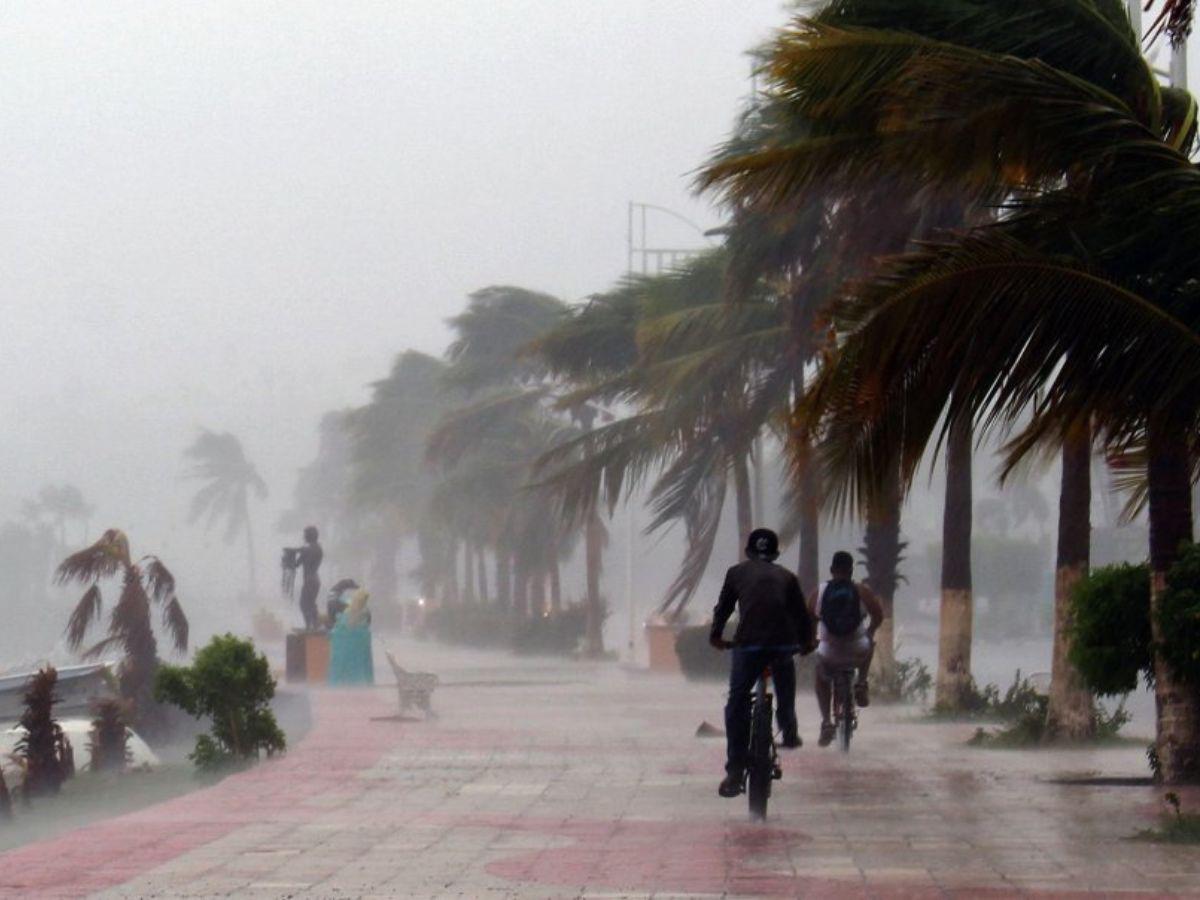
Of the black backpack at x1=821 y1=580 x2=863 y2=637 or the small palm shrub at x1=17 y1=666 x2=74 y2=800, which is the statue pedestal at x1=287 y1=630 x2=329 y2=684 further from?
the black backpack at x1=821 y1=580 x2=863 y2=637

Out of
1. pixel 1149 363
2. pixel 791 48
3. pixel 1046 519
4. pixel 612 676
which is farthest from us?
pixel 1046 519

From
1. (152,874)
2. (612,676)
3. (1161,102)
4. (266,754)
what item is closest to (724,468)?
(612,676)

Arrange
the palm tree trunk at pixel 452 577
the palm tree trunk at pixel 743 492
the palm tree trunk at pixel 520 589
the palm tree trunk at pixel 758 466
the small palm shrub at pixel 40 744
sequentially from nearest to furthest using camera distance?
the small palm shrub at pixel 40 744
the palm tree trunk at pixel 743 492
the palm tree trunk at pixel 758 466
the palm tree trunk at pixel 520 589
the palm tree trunk at pixel 452 577

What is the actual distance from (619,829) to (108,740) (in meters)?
11.0

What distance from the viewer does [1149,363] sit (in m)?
10.8

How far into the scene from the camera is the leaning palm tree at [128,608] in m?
22.8

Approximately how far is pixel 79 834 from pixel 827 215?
15805 mm

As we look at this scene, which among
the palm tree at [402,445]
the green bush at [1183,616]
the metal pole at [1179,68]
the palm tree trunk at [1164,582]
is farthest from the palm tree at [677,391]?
the palm tree at [402,445]

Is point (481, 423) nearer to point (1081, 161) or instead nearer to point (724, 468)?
point (724, 468)

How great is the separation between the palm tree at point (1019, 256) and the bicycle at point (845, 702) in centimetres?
514

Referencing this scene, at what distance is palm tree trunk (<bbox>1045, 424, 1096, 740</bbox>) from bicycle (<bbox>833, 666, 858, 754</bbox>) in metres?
1.76

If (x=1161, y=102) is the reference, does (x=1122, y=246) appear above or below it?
below

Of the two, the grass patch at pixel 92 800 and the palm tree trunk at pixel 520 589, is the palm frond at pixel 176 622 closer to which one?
the grass patch at pixel 92 800

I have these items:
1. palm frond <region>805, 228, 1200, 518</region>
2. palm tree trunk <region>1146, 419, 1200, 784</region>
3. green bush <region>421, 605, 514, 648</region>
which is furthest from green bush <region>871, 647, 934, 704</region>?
green bush <region>421, 605, 514, 648</region>
